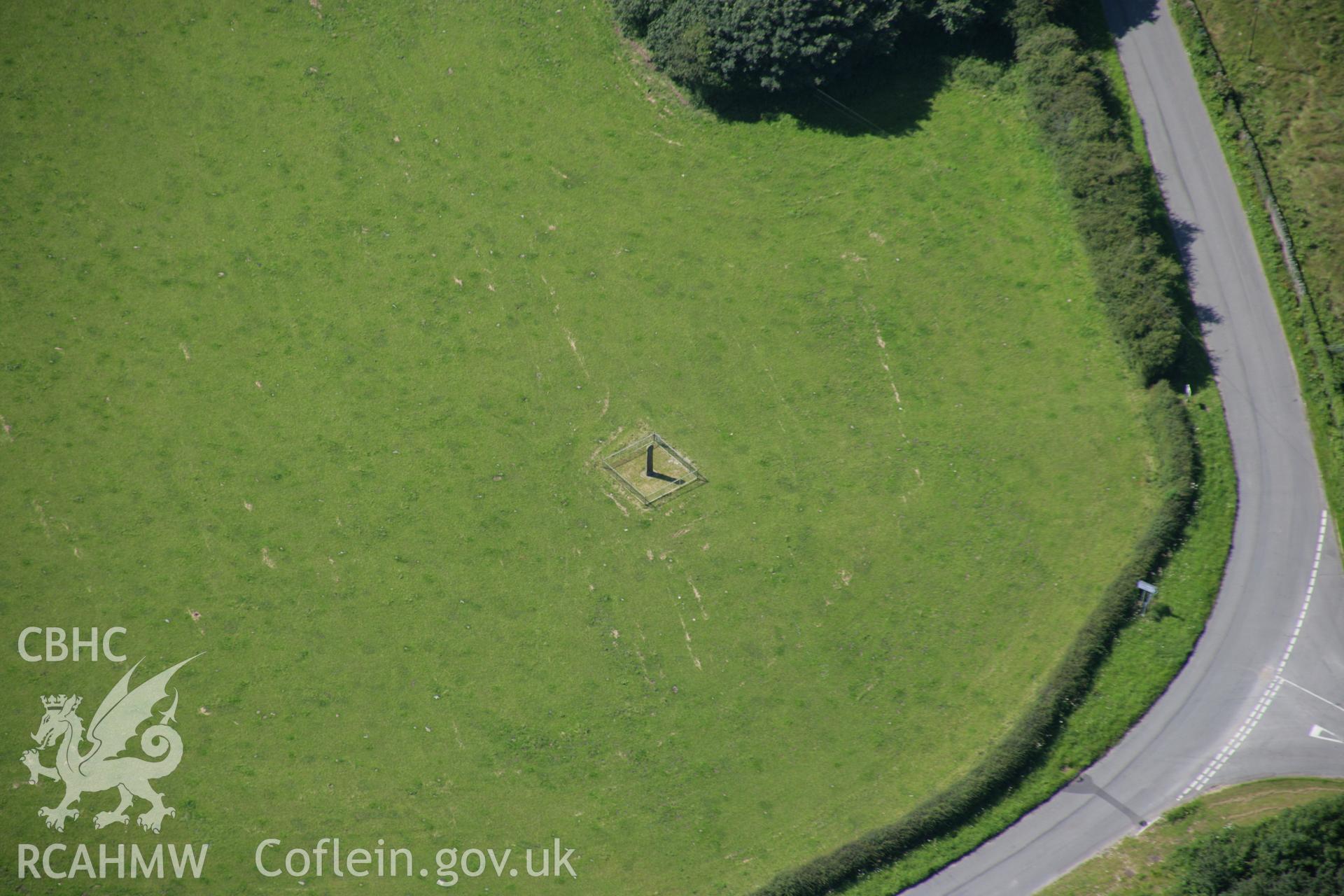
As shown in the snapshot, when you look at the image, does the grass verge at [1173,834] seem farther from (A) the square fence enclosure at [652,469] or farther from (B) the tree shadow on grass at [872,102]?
(B) the tree shadow on grass at [872,102]

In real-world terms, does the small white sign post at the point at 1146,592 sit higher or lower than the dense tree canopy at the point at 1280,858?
higher

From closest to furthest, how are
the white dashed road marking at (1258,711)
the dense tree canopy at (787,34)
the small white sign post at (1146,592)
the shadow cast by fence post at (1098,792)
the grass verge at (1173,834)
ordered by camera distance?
the grass verge at (1173,834) → the shadow cast by fence post at (1098,792) → the white dashed road marking at (1258,711) → the small white sign post at (1146,592) → the dense tree canopy at (787,34)

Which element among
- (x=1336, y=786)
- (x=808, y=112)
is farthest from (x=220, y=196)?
(x=1336, y=786)

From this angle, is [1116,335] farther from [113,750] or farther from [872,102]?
[113,750]

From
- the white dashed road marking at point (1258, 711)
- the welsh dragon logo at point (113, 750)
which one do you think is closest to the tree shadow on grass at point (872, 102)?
the white dashed road marking at point (1258, 711)

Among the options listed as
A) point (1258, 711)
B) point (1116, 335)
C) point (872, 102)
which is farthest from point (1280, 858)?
point (872, 102)

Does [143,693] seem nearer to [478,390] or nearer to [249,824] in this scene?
[249,824]

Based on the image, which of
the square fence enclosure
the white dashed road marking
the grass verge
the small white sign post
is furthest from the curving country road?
the square fence enclosure
